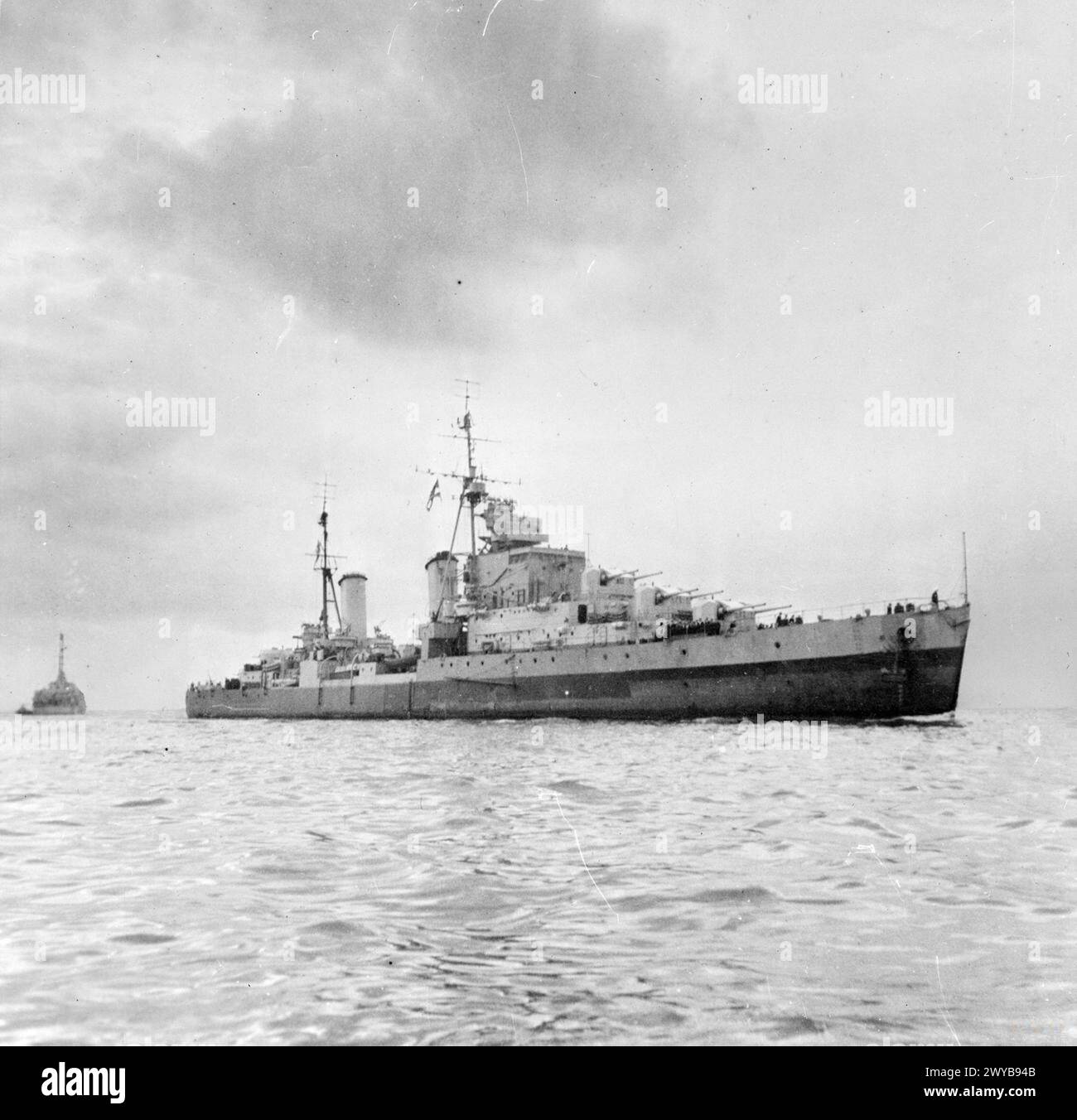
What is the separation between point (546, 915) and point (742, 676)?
989 inches

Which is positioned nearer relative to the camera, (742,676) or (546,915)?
(546,915)

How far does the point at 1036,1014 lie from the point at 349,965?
3.14 m

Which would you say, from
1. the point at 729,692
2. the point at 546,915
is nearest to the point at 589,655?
the point at 729,692

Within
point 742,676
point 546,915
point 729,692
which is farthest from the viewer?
point 729,692

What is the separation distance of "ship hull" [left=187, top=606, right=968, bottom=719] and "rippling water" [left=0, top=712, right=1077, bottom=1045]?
50.3 feet

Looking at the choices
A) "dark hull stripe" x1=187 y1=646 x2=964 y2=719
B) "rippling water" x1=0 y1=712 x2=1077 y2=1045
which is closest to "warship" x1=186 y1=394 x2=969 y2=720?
"dark hull stripe" x1=187 y1=646 x2=964 y2=719

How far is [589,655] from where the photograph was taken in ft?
114

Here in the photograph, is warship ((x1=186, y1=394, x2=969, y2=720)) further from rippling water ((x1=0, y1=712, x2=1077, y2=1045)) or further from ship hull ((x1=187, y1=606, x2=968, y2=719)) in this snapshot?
rippling water ((x1=0, y1=712, x2=1077, y2=1045))

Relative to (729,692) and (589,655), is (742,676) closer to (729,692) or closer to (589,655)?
(729,692)

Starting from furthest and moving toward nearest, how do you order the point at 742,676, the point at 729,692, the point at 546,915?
the point at 729,692 → the point at 742,676 → the point at 546,915

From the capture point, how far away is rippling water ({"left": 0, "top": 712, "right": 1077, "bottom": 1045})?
4.27 meters

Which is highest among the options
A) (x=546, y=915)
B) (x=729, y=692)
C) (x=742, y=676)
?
(x=546, y=915)

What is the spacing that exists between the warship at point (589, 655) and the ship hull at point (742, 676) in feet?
0.14
